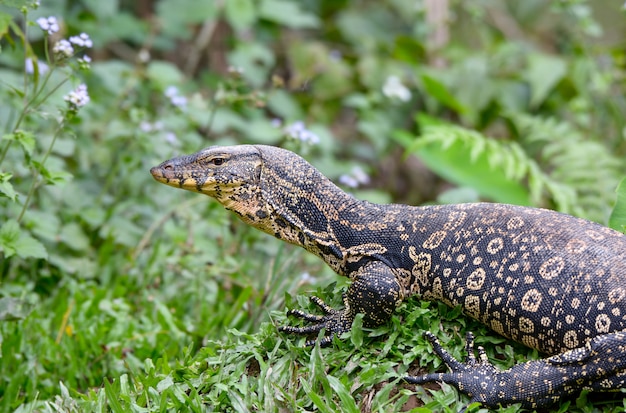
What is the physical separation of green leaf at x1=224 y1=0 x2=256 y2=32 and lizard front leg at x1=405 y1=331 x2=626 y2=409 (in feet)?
20.6

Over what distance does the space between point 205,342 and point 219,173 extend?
4.67ft

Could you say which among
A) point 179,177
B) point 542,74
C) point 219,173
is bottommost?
point 179,177

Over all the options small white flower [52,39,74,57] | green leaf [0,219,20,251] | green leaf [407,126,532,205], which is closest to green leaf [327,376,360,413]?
green leaf [0,219,20,251]

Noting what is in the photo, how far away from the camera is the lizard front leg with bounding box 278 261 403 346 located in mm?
4027

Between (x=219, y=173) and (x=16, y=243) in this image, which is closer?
(x=219, y=173)

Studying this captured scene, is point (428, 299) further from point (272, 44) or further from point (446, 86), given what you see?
point (272, 44)

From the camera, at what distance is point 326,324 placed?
417 cm

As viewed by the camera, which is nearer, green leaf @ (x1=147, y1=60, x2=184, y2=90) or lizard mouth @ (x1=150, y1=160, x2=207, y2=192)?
lizard mouth @ (x1=150, y1=160, x2=207, y2=192)

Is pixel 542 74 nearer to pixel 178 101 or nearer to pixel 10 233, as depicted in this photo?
pixel 178 101

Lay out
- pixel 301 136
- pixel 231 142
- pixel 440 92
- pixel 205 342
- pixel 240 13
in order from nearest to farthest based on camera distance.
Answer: pixel 205 342 < pixel 301 136 < pixel 231 142 < pixel 240 13 < pixel 440 92

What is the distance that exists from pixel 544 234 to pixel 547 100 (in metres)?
6.27

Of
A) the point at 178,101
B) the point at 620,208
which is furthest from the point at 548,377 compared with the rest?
the point at 178,101

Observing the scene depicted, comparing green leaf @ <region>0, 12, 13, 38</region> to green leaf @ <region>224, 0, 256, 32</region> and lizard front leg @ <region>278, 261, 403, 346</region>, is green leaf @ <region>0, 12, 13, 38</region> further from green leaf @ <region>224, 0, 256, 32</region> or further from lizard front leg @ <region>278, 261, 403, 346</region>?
green leaf @ <region>224, 0, 256, 32</region>

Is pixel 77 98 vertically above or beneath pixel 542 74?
beneath
